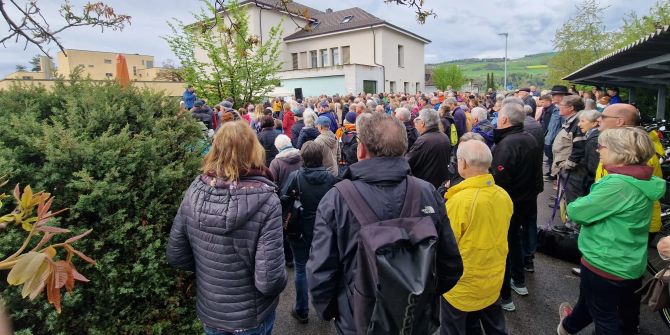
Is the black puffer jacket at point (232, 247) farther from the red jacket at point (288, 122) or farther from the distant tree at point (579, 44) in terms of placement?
the distant tree at point (579, 44)

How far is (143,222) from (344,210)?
1357 millimetres

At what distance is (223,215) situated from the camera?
2143 millimetres

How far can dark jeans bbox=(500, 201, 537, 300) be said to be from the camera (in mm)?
3869

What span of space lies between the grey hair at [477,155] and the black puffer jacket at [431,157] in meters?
1.97

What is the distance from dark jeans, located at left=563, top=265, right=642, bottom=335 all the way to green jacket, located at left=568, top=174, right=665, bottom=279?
0.32 ft

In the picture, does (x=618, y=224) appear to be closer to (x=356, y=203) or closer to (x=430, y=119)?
(x=356, y=203)

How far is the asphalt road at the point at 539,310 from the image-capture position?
347 centimetres

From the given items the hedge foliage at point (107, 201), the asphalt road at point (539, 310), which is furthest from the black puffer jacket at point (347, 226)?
the asphalt road at point (539, 310)

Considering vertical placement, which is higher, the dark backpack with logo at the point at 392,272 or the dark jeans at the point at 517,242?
the dark backpack with logo at the point at 392,272

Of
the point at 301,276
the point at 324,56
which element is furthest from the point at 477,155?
the point at 324,56

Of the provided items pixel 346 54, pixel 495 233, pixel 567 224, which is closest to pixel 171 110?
pixel 495 233

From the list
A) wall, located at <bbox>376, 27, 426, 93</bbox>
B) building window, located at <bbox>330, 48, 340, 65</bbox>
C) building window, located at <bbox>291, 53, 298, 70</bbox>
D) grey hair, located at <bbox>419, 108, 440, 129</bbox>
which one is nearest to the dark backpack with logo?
grey hair, located at <bbox>419, 108, 440, 129</bbox>

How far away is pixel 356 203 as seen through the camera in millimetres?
1911

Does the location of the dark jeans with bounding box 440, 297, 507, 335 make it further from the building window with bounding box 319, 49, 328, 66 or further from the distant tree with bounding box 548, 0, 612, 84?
the building window with bounding box 319, 49, 328, 66
